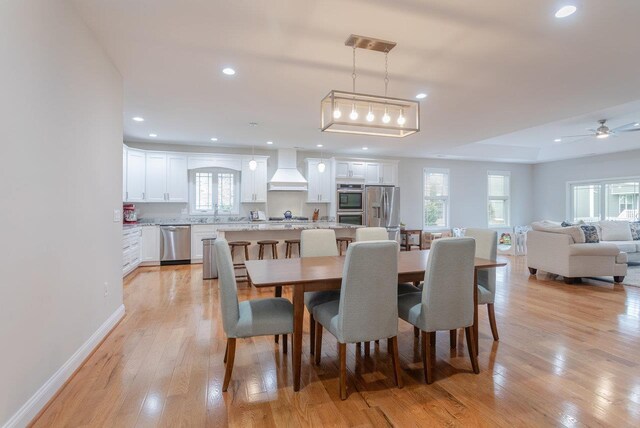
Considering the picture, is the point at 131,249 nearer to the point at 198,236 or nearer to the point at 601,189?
the point at 198,236

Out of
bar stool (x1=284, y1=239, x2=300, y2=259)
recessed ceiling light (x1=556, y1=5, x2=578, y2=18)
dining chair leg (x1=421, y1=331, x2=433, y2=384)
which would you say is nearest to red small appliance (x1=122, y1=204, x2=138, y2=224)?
bar stool (x1=284, y1=239, x2=300, y2=259)

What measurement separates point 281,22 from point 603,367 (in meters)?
3.48

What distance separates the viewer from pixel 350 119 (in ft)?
8.77

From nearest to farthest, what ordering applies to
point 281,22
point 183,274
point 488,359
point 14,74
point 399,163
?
point 14,74 < point 281,22 < point 488,359 < point 183,274 < point 399,163

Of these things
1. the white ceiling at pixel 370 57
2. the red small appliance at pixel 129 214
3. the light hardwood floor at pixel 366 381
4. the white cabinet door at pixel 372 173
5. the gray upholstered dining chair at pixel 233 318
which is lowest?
the light hardwood floor at pixel 366 381

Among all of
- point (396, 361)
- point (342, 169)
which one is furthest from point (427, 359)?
point (342, 169)

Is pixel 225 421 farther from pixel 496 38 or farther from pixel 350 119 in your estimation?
pixel 496 38

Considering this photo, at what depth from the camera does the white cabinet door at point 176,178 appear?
668cm

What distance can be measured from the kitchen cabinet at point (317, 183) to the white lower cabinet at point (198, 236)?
2285mm

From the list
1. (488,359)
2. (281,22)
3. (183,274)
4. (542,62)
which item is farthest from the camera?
(183,274)

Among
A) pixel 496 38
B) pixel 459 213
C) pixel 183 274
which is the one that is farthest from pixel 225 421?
pixel 459 213

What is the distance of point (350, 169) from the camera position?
7562mm

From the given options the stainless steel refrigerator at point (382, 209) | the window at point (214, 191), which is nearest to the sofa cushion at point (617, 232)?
the stainless steel refrigerator at point (382, 209)

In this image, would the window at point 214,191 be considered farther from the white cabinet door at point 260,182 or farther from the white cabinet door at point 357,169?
the white cabinet door at point 357,169
